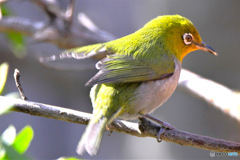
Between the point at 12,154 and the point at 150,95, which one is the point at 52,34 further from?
the point at 12,154

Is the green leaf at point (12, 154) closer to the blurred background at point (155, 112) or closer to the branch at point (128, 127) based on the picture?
the branch at point (128, 127)

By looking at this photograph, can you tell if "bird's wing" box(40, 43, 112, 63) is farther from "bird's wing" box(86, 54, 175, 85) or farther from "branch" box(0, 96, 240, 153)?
"branch" box(0, 96, 240, 153)

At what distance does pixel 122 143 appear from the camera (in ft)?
21.6

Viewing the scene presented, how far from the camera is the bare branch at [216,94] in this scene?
3.20 m

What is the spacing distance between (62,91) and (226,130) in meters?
3.59

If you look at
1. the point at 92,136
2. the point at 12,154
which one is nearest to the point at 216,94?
the point at 92,136

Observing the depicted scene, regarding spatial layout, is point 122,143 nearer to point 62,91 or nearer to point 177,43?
point 62,91

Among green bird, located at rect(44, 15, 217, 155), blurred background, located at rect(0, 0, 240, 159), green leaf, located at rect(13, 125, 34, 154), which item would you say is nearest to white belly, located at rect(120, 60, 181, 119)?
green bird, located at rect(44, 15, 217, 155)

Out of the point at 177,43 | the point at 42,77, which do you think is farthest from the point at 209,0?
the point at 42,77

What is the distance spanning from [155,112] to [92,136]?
12.6 ft

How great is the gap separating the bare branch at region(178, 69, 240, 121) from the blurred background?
107cm

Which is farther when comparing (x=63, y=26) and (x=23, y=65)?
(x=23, y=65)

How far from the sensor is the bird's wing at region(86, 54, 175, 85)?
8.35ft

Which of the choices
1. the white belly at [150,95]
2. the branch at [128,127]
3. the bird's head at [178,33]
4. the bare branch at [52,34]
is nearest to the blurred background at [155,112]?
the bare branch at [52,34]
